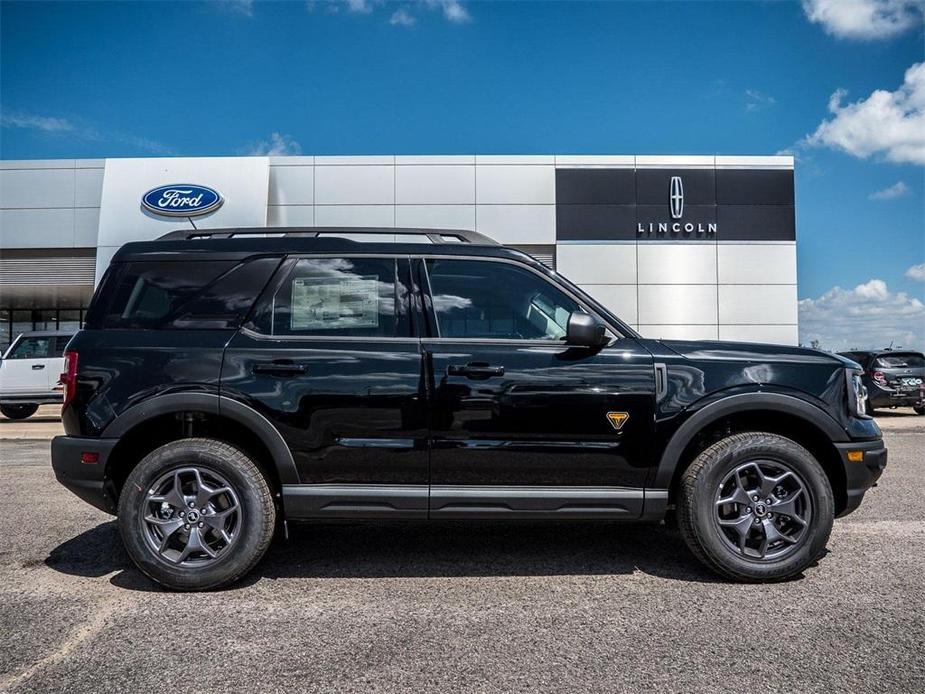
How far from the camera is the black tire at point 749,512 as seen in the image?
3.76 m

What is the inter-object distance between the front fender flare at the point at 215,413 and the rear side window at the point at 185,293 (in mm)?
440

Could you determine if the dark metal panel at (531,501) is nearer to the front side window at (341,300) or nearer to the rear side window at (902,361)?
the front side window at (341,300)

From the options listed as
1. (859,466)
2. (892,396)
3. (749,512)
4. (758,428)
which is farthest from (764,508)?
(892,396)

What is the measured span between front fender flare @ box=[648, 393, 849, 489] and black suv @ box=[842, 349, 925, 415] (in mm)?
13284

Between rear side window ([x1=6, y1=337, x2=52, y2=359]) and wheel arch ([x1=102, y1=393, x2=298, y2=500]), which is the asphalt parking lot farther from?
rear side window ([x1=6, y1=337, x2=52, y2=359])

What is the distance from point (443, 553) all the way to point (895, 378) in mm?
14971

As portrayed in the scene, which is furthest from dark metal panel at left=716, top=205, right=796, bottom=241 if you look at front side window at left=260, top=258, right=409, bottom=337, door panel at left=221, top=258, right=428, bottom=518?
door panel at left=221, top=258, right=428, bottom=518

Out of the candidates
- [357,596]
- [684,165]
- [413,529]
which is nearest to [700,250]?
[684,165]

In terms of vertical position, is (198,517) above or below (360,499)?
below

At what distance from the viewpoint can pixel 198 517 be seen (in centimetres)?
371

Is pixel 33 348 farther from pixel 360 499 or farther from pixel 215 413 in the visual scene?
pixel 360 499

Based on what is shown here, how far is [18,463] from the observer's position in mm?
8312

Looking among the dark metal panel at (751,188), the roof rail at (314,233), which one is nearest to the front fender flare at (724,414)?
the roof rail at (314,233)

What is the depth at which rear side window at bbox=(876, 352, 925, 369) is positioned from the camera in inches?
616
